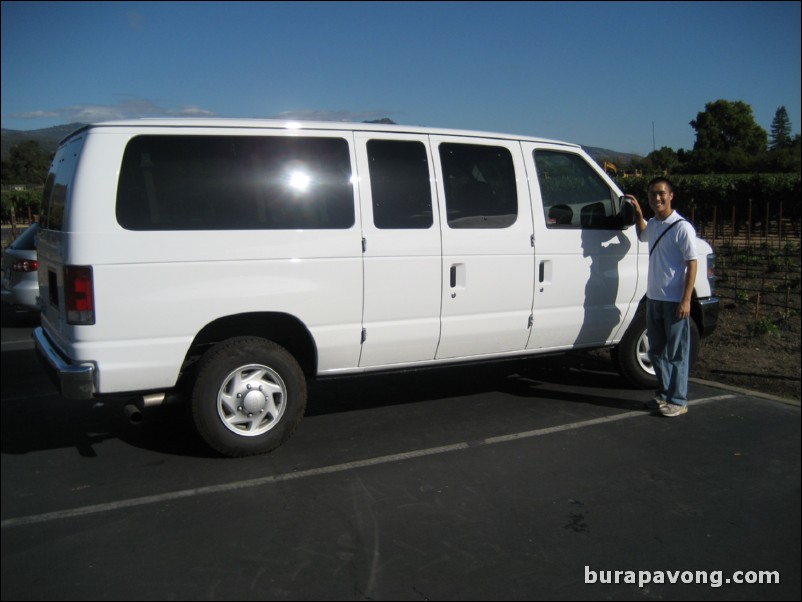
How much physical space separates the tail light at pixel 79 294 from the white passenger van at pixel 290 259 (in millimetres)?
11

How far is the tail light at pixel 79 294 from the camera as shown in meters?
4.16

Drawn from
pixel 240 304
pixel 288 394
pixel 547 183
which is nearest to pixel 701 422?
pixel 547 183

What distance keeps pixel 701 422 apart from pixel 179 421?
161 inches

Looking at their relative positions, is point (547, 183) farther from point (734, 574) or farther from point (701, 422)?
point (734, 574)

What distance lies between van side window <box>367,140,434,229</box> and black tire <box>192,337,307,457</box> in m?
1.21

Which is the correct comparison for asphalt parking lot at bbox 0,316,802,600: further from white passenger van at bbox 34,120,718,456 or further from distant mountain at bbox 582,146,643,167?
distant mountain at bbox 582,146,643,167

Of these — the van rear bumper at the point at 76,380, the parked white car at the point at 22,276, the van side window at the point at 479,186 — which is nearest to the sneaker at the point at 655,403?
the van side window at the point at 479,186

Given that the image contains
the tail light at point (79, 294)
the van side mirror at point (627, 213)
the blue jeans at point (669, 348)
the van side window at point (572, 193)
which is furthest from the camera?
the van side mirror at point (627, 213)

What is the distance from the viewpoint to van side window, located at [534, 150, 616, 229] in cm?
574

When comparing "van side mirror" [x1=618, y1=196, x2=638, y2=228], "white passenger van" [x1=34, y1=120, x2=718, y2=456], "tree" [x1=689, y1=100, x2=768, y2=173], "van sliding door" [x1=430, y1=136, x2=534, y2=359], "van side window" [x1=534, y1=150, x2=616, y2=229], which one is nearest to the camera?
"white passenger van" [x1=34, y1=120, x2=718, y2=456]

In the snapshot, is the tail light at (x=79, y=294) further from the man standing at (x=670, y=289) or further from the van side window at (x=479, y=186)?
the man standing at (x=670, y=289)

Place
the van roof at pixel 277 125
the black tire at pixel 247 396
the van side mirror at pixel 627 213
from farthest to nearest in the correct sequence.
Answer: the van side mirror at pixel 627 213
the black tire at pixel 247 396
the van roof at pixel 277 125

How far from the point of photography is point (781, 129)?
14.5ft

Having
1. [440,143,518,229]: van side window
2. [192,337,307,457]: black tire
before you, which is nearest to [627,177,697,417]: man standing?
[440,143,518,229]: van side window
